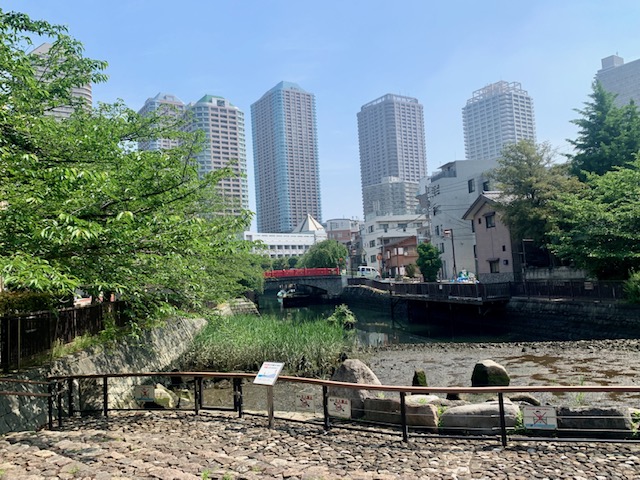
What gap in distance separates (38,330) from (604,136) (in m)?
37.8

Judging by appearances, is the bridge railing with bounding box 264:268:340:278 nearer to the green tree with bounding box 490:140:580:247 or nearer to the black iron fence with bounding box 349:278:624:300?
the black iron fence with bounding box 349:278:624:300

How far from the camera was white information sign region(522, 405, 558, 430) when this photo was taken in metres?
6.78

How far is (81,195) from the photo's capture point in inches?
296

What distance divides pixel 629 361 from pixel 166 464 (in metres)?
17.2

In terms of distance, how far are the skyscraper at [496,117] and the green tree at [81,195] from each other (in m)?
157

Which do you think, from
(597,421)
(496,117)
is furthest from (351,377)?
(496,117)

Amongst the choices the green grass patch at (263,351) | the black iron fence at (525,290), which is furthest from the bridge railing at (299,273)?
the green grass patch at (263,351)

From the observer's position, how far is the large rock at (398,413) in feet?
25.7

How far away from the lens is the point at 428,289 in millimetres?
37094

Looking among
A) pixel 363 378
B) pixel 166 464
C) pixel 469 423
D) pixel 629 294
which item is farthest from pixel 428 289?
pixel 166 464

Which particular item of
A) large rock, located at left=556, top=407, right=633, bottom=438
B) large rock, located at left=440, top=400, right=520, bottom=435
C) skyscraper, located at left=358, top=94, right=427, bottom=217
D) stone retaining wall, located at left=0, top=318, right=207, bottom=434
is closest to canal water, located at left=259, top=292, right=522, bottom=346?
stone retaining wall, located at left=0, top=318, right=207, bottom=434

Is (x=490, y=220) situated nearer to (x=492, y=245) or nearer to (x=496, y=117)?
(x=492, y=245)

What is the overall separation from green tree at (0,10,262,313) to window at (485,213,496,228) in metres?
34.5

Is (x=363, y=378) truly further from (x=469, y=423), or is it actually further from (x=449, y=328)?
(x=449, y=328)
